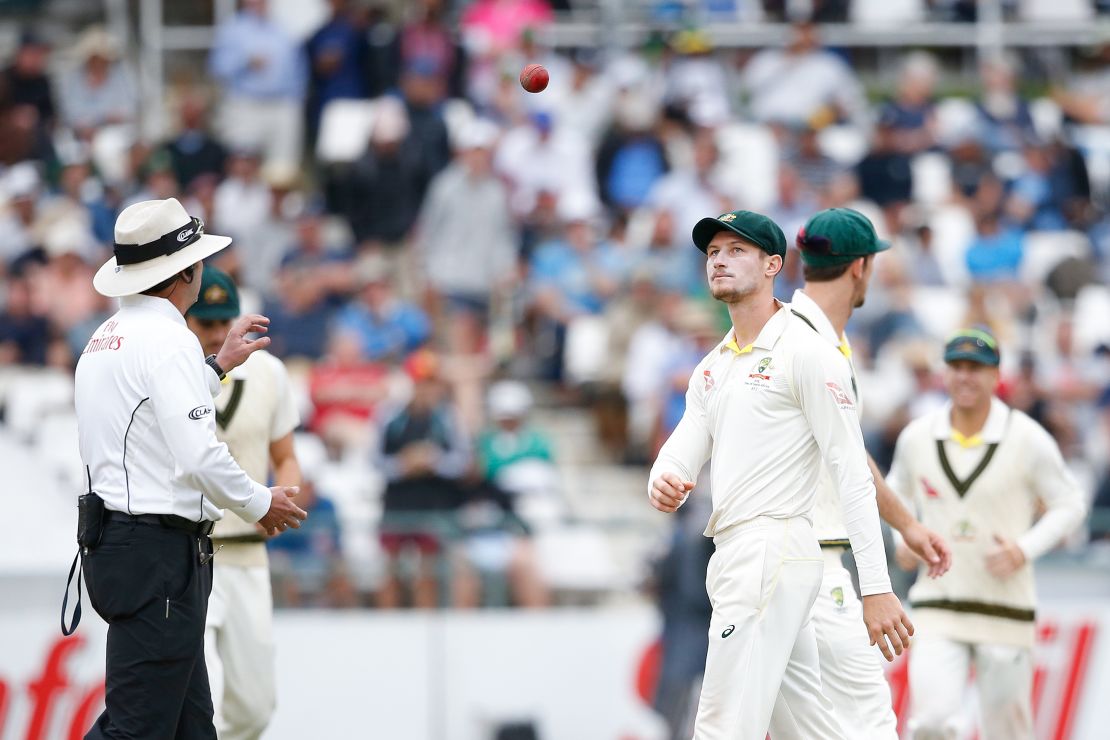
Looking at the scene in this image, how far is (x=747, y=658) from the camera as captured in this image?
6.71m

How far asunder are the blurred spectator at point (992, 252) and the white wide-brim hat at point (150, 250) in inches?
469

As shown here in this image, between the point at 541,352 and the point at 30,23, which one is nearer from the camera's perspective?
the point at 541,352

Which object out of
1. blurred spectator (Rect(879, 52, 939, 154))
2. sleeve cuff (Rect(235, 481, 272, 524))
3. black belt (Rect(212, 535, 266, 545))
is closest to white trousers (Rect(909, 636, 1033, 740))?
black belt (Rect(212, 535, 266, 545))

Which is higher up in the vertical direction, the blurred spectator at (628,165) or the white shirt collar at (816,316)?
the blurred spectator at (628,165)

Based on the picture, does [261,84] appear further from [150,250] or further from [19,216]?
[150,250]

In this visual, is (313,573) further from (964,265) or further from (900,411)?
(964,265)

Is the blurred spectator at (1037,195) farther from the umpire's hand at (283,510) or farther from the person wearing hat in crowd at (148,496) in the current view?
the person wearing hat in crowd at (148,496)

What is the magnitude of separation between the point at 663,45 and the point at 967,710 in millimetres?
9612

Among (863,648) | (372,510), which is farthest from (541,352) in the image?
→ (863,648)

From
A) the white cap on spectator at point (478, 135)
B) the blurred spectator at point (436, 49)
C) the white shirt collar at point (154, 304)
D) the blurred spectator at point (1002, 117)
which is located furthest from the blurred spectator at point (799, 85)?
the white shirt collar at point (154, 304)

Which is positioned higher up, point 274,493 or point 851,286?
point 851,286

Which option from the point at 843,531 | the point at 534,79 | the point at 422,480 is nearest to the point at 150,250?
the point at 534,79

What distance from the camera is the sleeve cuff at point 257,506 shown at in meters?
6.74

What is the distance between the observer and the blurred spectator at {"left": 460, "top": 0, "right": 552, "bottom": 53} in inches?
756
